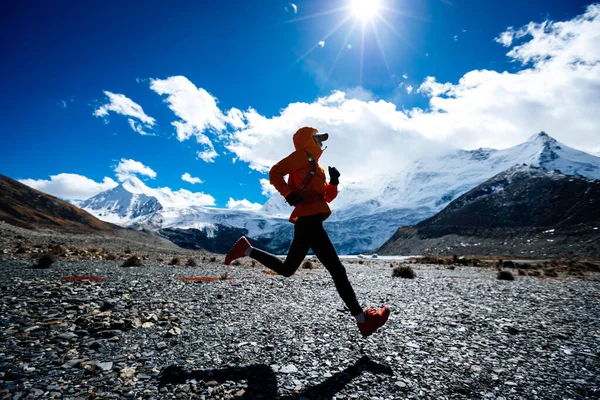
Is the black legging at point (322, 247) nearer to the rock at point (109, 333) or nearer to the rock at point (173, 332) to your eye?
the rock at point (173, 332)

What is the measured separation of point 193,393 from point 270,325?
2654 mm

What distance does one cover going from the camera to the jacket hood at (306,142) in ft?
17.7

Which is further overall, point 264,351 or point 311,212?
point 311,212

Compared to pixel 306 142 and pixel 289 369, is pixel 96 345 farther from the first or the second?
pixel 306 142

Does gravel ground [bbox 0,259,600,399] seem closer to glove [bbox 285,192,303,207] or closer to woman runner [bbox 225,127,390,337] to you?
woman runner [bbox 225,127,390,337]

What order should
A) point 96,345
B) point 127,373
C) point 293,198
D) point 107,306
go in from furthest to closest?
1. point 107,306
2. point 293,198
3. point 96,345
4. point 127,373

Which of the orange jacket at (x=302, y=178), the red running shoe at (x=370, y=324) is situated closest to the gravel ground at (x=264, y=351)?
the red running shoe at (x=370, y=324)

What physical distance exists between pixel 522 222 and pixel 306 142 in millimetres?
180643

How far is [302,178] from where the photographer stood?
5344 mm

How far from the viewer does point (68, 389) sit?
2.99 meters

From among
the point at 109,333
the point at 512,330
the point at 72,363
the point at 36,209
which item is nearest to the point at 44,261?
the point at 109,333

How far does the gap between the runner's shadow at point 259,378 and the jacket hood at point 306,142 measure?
355 centimetres

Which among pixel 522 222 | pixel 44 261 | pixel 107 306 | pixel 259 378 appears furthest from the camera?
pixel 522 222

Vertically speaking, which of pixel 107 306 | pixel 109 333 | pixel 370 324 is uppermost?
pixel 370 324
